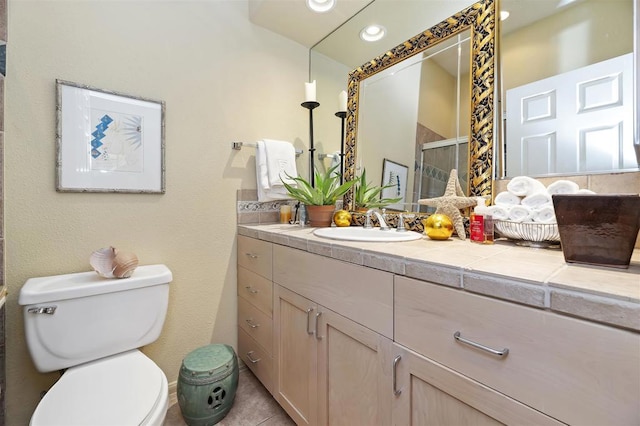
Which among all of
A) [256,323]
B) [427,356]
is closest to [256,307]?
[256,323]

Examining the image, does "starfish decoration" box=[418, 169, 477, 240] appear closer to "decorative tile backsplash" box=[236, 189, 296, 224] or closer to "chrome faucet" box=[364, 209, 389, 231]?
"chrome faucet" box=[364, 209, 389, 231]

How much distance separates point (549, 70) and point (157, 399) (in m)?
1.73

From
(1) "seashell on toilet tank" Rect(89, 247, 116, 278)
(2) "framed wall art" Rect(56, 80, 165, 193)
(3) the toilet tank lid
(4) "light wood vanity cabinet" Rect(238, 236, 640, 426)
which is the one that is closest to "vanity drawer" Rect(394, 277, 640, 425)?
(4) "light wood vanity cabinet" Rect(238, 236, 640, 426)

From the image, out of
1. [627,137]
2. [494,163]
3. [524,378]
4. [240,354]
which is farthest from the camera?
[240,354]

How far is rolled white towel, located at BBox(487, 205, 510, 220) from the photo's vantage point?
1000mm

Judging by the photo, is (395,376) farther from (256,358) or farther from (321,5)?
(321,5)

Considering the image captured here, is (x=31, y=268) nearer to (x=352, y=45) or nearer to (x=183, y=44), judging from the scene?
(x=183, y=44)

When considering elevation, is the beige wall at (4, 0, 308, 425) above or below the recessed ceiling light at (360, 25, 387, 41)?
below

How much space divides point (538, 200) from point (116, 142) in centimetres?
174

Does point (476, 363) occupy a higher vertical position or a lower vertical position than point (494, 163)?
lower

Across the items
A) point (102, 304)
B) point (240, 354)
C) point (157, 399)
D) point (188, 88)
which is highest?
point (188, 88)

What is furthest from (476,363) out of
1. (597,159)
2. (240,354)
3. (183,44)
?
(183,44)

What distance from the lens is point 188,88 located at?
1.49 m

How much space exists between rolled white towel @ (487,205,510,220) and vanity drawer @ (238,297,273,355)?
1.05 metres
